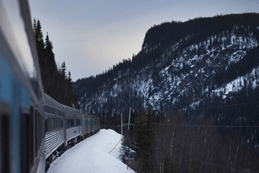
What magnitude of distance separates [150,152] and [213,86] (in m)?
141

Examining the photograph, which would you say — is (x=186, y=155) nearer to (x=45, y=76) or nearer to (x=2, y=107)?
(x=45, y=76)

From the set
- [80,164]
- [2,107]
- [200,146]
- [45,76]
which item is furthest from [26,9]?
[200,146]

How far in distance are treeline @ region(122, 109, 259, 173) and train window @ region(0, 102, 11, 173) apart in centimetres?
2778

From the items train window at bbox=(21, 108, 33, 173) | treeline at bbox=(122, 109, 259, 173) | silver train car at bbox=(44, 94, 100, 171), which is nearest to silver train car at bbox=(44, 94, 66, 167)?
silver train car at bbox=(44, 94, 100, 171)

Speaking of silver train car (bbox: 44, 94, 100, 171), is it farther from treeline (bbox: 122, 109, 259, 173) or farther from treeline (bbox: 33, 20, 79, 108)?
treeline (bbox: 33, 20, 79, 108)

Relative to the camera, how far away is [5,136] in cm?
161

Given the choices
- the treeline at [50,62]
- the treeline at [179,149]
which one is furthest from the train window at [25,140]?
the treeline at [50,62]

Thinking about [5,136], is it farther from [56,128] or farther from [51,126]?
[56,128]

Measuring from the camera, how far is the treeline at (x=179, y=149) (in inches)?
1304

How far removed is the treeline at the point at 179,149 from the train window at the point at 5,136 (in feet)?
91.1

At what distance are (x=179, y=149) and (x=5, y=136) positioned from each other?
38.5 meters

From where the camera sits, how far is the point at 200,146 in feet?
146

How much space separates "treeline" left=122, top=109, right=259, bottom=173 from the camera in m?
33.1

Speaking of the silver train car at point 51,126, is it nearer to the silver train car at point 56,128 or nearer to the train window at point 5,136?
the silver train car at point 56,128
